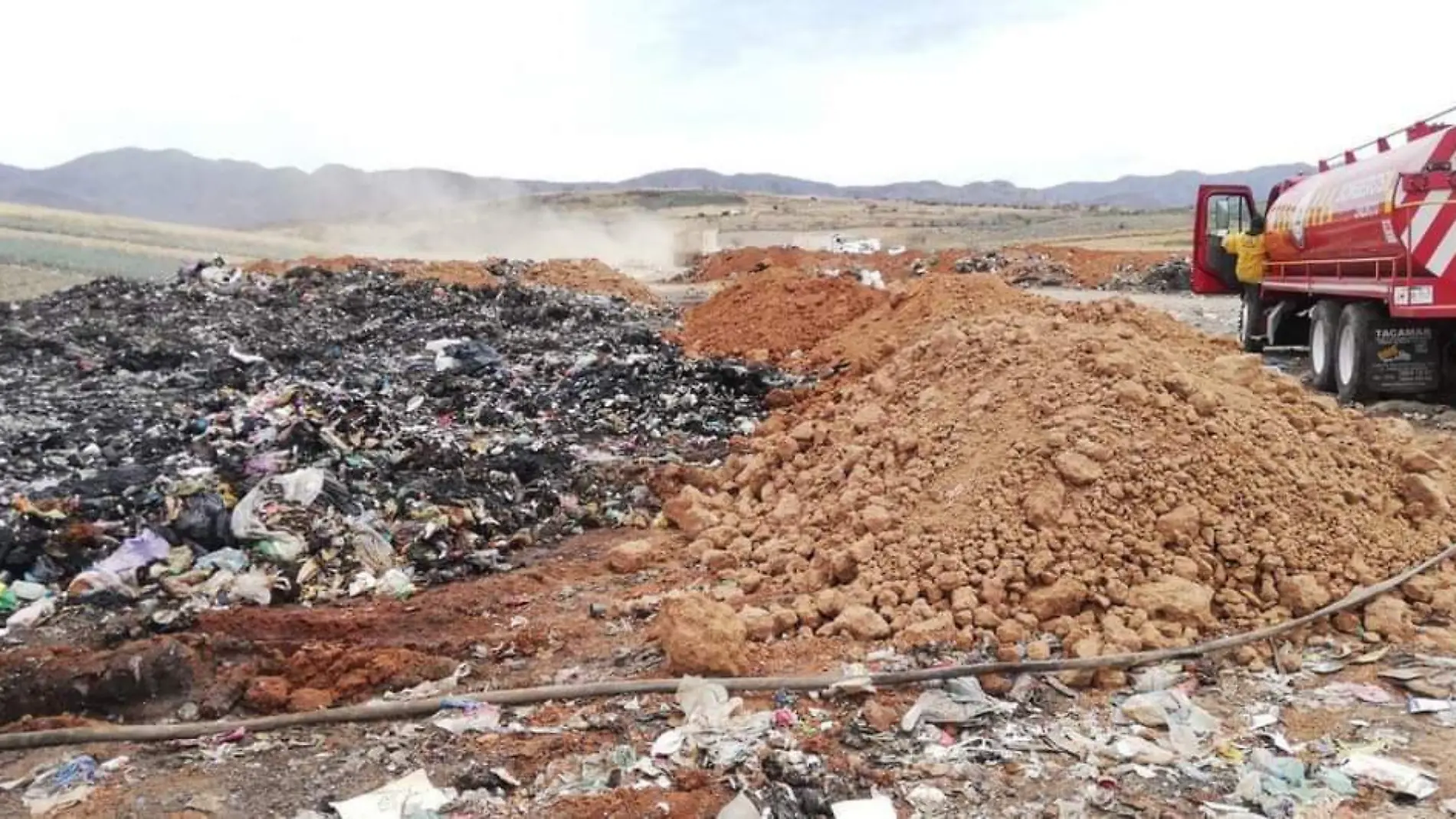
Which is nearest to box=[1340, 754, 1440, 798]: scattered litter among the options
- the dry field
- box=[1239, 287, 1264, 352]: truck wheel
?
box=[1239, 287, 1264, 352]: truck wheel

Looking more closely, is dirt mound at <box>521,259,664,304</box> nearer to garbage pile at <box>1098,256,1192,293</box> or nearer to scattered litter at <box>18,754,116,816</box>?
garbage pile at <box>1098,256,1192,293</box>

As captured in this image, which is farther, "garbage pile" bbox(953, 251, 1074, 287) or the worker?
"garbage pile" bbox(953, 251, 1074, 287)

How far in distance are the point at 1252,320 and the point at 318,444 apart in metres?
10.1

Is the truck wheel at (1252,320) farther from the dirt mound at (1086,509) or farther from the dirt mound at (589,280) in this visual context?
the dirt mound at (589,280)

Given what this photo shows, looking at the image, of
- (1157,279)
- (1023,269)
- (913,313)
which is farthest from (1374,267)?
(1023,269)

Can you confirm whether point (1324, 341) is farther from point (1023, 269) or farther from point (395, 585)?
point (1023, 269)

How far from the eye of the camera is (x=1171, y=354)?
595 cm

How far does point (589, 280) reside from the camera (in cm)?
2186

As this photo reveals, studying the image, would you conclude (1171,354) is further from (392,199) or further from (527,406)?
(392,199)

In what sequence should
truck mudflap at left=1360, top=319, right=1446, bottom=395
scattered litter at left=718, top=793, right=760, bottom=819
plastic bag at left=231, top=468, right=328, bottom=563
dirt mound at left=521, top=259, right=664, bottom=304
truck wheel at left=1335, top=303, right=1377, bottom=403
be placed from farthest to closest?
dirt mound at left=521, top=259, right=664, bottom=304
truck wheel at left=1335, top=303, right=1377, bottom=403
truck mudflap at left=1360, top=319, right=1446, bottom=395
plastic bag at left=231, top=468, right=328, bottom=563
scattered litter at left=718, top=793, right=760, bottom=819

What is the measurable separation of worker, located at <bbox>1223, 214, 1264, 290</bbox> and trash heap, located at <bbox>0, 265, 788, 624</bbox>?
5.84 m

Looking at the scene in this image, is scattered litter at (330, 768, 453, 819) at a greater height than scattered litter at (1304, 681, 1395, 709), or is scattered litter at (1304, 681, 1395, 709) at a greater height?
scattered litter at (1304, 681, 1395, 709)

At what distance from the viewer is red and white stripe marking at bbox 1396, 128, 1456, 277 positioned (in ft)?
24.8

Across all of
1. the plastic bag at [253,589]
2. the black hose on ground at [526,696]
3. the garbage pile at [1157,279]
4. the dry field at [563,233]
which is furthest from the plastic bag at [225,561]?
the garbage pile at [1157,279]
